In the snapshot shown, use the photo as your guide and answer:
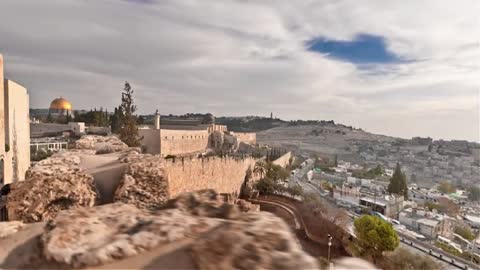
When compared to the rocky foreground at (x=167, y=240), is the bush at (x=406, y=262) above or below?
below

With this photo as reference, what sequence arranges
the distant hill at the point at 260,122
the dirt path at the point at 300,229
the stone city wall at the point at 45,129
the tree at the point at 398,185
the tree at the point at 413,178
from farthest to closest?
the distant hill at the point at 260,122
the tree at the point at 413,178
the tree at the point at 398,185
the stone city wall at the point at 45,129
the dirt path at the point at 300,229

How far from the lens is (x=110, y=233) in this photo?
2.02 m

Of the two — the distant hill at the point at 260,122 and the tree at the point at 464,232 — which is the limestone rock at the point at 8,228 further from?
the distant hill at the point at 260,122

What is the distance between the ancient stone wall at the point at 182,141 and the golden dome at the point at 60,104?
23380 mm

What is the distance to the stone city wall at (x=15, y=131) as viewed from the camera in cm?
1005

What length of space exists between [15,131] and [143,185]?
9572mm

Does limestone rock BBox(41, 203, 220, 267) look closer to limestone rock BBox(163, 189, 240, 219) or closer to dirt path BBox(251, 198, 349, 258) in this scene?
limestone rock BBox(163, 189, 240, 219)

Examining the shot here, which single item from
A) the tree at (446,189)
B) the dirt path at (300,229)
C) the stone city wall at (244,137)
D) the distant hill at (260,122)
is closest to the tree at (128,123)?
the dirt path at (300,229)

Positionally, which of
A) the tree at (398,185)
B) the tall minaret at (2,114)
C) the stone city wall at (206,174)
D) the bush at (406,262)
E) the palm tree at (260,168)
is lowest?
the tree at (398,185)

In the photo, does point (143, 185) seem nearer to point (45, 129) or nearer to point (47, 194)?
point (47, 194)

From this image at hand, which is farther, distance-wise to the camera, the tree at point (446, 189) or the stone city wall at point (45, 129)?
the tree at point (446, 189)

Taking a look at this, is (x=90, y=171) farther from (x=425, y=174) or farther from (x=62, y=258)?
(x=425, y=174)

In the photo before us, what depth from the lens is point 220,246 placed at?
63.2 inches

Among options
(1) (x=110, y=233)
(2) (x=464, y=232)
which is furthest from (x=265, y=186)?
(2) (x=464, y=232)
